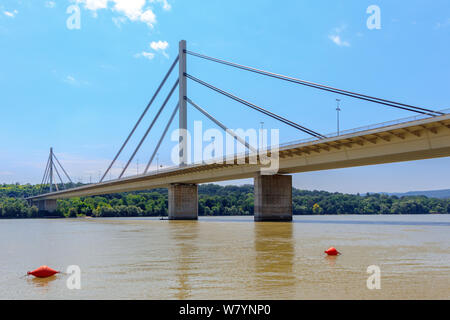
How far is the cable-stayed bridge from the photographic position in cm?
3794

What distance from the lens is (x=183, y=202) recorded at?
268 feet

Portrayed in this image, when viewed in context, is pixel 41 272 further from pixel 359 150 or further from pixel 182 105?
pixel 182 105

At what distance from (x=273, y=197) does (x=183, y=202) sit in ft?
82.7

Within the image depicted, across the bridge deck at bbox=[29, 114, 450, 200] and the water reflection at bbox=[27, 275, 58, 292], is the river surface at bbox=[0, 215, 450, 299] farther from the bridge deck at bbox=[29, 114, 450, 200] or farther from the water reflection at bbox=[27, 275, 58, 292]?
the bridge deck at bbox=[29, 114, 450, 200]

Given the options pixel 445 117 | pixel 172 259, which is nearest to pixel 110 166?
pixel 445 117

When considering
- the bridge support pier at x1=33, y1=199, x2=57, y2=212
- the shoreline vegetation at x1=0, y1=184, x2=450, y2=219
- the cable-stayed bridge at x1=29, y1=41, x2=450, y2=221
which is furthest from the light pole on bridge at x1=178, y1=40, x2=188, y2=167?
the bridge support pier at x1=33, y1=199, x2=57, y2=212

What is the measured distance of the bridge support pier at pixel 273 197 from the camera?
197 feet

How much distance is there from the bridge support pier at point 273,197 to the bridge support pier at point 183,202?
77.5 feet

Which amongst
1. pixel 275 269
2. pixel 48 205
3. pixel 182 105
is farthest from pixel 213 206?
pixel 275 269

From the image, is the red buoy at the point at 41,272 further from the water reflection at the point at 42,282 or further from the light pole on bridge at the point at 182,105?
the light pole on bridge at the point at 182,105

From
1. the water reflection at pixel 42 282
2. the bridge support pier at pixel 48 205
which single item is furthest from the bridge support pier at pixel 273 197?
the bridge support pier at pixel 48 205
